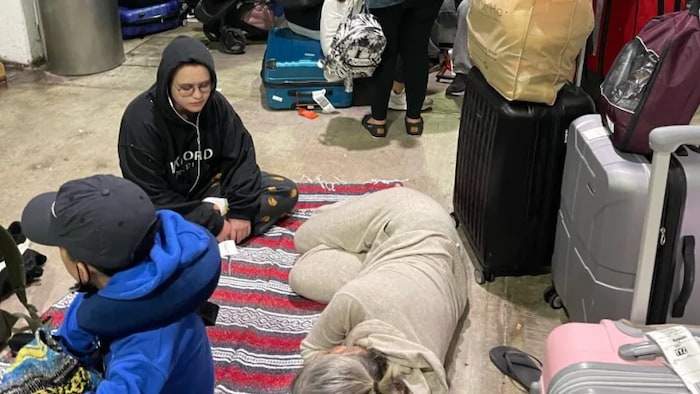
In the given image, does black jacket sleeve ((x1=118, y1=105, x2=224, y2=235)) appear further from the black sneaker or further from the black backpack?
the black sneaker

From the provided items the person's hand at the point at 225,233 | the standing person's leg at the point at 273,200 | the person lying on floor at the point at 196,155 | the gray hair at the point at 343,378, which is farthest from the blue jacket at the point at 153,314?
the standing person's leg at the point at 273,200

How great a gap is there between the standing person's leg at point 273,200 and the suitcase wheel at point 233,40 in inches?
79.4

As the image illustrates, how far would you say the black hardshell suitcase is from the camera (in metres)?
2.24

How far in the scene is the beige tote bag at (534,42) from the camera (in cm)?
214

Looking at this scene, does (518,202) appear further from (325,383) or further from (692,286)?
(325,383)

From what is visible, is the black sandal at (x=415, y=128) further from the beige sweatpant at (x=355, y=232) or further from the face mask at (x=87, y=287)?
the face mask at (x=87, y=287)

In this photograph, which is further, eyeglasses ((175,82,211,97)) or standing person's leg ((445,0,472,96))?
standing person's leg ((445,0,472,96))

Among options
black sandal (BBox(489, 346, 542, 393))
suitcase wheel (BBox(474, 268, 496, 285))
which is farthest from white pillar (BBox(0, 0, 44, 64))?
black sandal (BBox(489, 346, 542, 393))

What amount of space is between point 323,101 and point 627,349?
98.9 inches

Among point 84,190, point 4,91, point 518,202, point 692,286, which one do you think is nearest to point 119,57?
point 4,91

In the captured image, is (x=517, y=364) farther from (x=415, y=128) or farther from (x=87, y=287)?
(x=415, y=128)

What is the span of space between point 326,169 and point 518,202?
3.55 ft

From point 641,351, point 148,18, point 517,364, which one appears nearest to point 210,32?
point 148,18

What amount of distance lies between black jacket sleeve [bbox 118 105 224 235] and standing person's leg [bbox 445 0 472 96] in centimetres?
172
